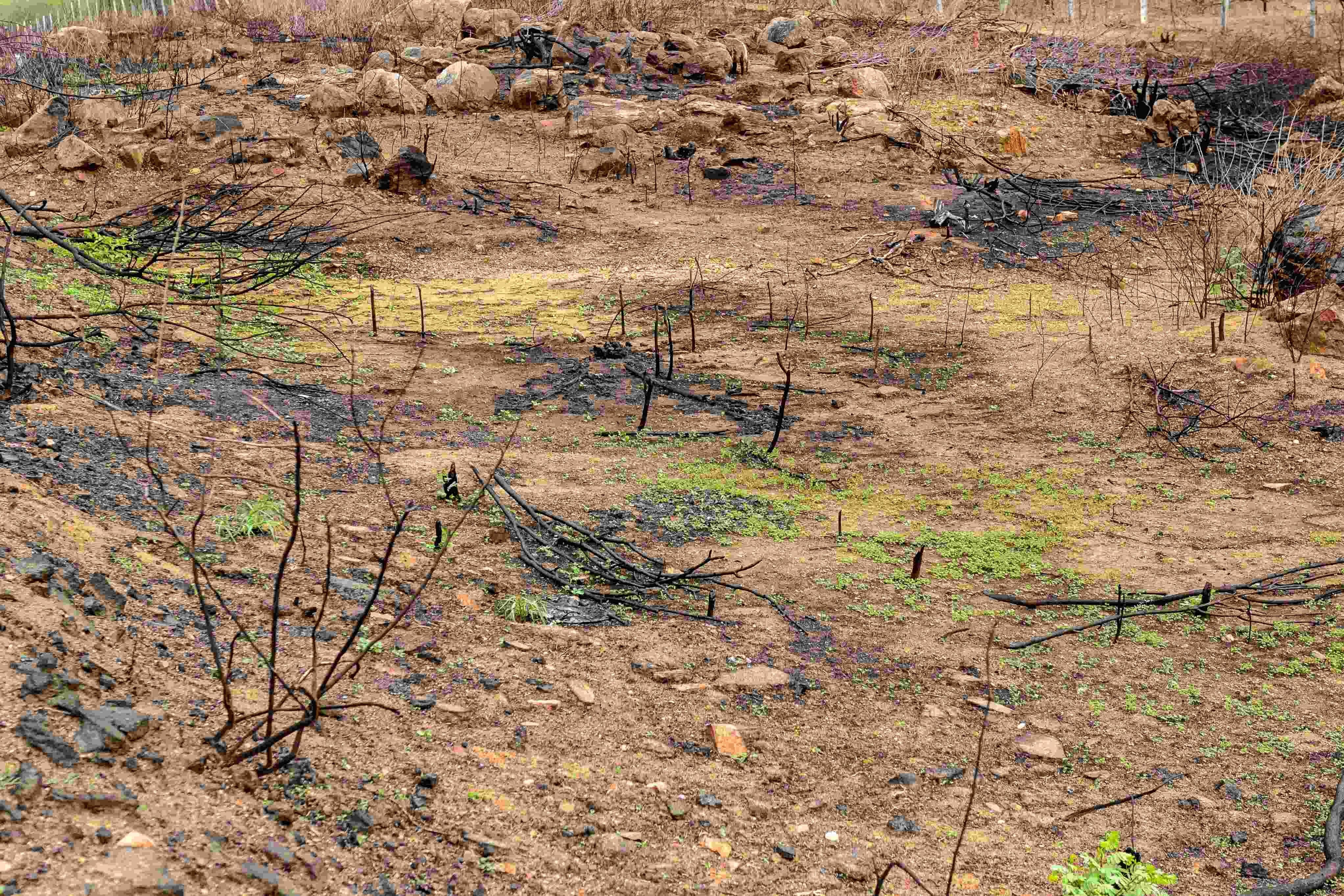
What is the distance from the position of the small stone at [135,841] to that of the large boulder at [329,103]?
1147cm

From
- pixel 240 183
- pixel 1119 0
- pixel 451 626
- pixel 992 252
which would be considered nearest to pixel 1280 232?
pixel 992 252

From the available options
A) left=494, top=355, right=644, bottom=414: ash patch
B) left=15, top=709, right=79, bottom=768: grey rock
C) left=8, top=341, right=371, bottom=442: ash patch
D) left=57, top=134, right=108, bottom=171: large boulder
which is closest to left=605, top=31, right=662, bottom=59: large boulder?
left=57, top=134, right=108, bottom=171: large boulder

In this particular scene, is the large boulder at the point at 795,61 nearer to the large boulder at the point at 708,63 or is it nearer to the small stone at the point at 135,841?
the large boulder at the point at 708,63

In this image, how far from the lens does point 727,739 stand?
281 cm

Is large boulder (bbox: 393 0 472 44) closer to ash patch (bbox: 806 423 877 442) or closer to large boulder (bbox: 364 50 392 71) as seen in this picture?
large boulder (bbox: 364 50 392 71)

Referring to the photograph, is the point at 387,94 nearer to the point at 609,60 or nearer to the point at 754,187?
the point at 609,60

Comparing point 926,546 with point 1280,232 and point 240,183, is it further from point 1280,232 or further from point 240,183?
point 240,183

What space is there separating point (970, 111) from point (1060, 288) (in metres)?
5.47

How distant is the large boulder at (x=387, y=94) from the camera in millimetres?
12258

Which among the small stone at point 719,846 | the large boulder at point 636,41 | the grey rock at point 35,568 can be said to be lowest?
the small stone at point 719,846

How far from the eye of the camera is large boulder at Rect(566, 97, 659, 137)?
11641 millimetres

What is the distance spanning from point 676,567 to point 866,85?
10.7 meters

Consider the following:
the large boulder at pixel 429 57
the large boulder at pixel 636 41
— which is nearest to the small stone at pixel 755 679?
the large boulder at pixel 429 57

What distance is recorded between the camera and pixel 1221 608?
384 centimetres
